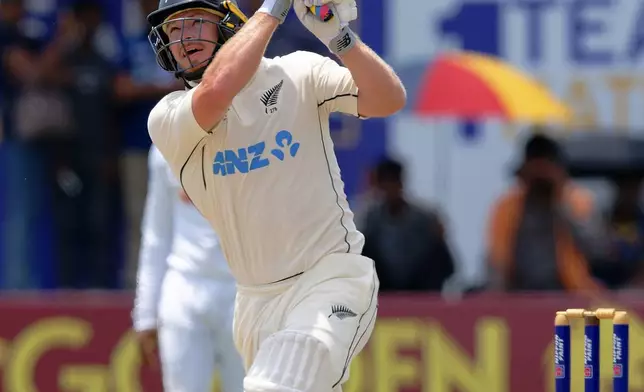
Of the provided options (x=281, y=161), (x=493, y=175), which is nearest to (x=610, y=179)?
(x=493, y=175)

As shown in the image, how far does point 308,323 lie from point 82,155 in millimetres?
5405

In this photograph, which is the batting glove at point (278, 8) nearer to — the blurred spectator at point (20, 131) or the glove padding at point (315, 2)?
the glove padding at point (315, 2)

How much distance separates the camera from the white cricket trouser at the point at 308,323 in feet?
16.4

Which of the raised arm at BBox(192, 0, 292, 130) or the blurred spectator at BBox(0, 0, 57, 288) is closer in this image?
the raised arm at BBox(192, 0, 292, 130)

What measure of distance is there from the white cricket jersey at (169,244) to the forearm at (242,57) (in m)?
1.92

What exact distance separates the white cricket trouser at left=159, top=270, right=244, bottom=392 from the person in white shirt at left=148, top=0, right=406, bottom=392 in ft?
4.58

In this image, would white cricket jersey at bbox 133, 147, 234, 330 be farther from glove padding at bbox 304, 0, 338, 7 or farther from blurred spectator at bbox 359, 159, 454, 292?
blurred spectator at bbox 359, 159, 454, 292

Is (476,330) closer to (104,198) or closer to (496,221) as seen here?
(496,221)

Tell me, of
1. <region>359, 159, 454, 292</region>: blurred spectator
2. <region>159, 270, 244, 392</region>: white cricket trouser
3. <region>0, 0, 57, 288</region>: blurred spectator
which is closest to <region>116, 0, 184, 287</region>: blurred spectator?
<region>0, 0, 57, 288</region>: blurred spectator

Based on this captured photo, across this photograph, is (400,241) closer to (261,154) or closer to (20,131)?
(20,131)

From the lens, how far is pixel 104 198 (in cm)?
1032

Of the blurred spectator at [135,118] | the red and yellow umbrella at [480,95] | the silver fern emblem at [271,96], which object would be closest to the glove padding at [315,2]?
the silver fern emblem at [271,96]

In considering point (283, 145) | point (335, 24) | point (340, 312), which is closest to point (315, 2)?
point (335, 24)

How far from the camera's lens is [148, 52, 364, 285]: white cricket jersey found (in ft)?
17.1
